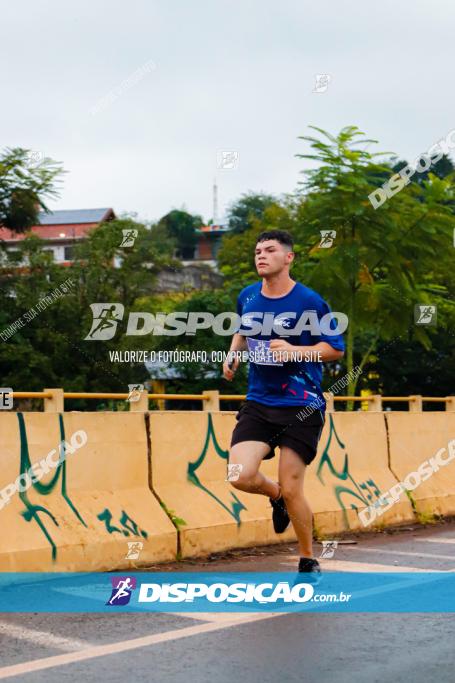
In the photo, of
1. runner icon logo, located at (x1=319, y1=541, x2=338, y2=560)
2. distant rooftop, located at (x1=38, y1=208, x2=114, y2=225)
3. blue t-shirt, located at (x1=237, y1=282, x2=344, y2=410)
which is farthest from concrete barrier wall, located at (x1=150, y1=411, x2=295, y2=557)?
distant rooftop, located at (x1=38, y1=208, x2=114, y2=225)

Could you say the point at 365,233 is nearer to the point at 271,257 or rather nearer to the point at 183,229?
the point at 271,257

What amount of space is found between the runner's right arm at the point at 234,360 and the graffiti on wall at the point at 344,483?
3752 millimetres

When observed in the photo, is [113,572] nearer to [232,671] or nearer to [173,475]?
[173,475]

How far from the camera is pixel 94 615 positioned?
5.84 m

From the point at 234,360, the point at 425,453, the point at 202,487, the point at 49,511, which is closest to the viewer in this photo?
the point at 234,360

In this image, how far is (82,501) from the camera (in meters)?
7.60

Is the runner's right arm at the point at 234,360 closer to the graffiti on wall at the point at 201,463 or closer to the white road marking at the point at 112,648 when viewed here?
the white road marking at the point at 112,648

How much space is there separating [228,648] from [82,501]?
2819 mm

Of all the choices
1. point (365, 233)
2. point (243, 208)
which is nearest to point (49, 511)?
point (365, 233)

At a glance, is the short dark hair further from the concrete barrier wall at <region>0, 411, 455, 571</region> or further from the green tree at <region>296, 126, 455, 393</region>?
the green tree at <region>296, 126, 455, 393</region>

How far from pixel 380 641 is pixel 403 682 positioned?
2.60 ft

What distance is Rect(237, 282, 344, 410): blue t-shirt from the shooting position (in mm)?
6457

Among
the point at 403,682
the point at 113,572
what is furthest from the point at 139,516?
the point at 403,682

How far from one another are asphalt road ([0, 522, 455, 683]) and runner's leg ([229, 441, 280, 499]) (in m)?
0.93
